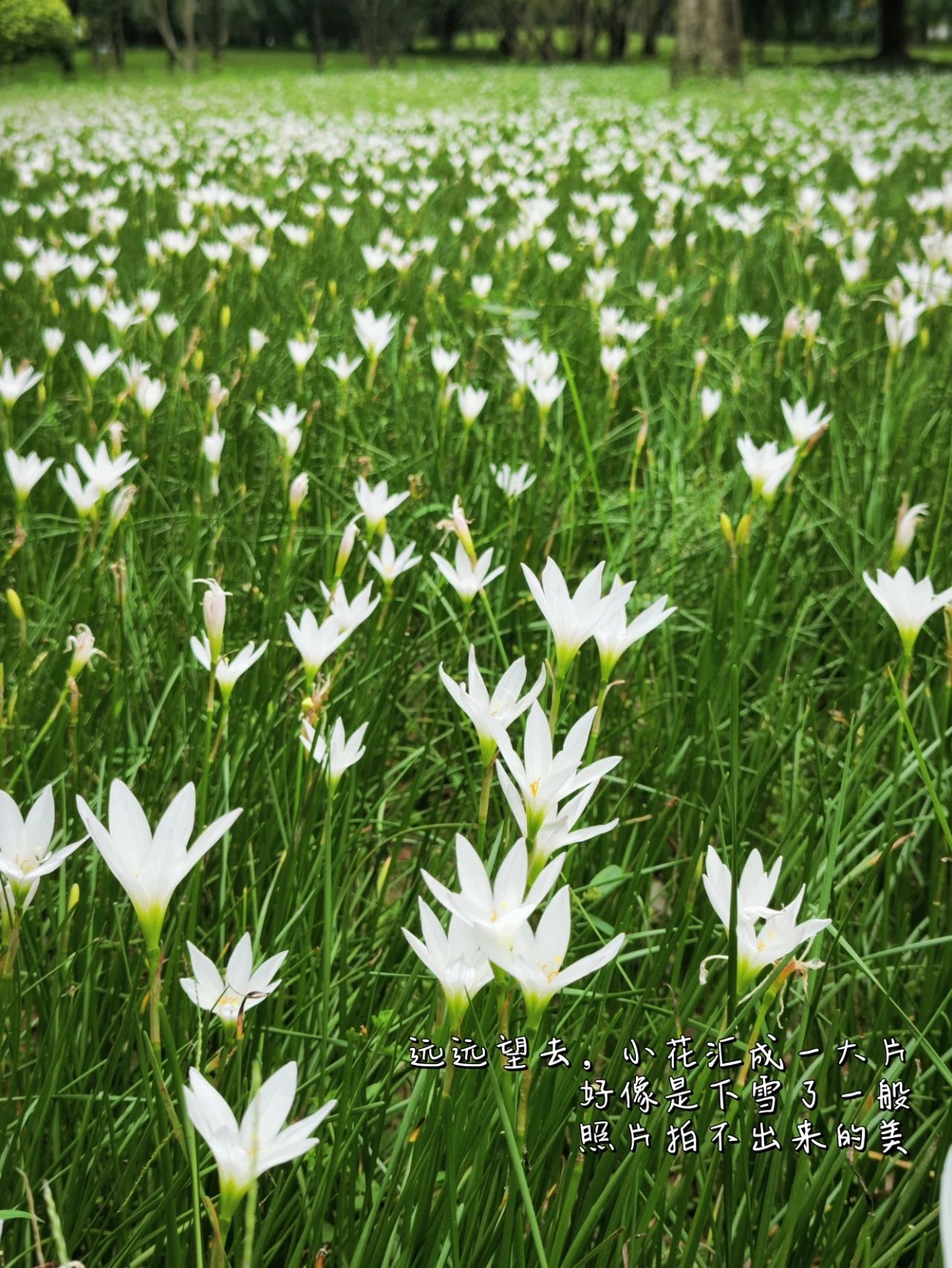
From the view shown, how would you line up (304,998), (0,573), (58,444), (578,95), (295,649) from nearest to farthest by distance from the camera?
(304,998), (295,649), (0,573), (58,444), (578,95)

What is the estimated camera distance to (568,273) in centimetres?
480

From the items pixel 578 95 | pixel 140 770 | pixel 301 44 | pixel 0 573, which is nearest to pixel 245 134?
pixel 578 95

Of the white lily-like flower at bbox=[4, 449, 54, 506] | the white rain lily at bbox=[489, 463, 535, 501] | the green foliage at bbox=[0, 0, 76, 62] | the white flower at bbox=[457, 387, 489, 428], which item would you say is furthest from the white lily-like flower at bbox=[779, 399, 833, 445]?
the green foliage at bbox=[0, 0, 76, 62]

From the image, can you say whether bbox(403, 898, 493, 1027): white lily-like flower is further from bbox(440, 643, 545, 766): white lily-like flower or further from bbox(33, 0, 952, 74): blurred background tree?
bbox(33, 0, 952, 74): blurred background tree

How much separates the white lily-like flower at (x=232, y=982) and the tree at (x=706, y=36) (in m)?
18.2

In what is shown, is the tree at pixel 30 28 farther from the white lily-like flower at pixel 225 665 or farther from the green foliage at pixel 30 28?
the white lily-like flower at pixel 225 665

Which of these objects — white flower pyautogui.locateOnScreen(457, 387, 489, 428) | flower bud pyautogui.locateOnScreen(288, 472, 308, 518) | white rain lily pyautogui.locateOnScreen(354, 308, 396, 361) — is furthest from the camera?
white rain lily pyautogui.locateOnScreen(354, 308, 396, 361)

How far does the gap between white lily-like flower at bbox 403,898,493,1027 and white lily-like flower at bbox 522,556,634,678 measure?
35 cm

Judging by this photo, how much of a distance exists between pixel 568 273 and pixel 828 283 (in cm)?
111

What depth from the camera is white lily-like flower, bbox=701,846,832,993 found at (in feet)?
2.85

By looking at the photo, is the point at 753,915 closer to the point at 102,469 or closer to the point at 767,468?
the point at 767,468

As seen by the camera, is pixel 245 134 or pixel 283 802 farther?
pixel 245 134

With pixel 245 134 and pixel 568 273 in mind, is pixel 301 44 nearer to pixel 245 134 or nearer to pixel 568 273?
pixel 245 134

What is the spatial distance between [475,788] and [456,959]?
2.07 ft
